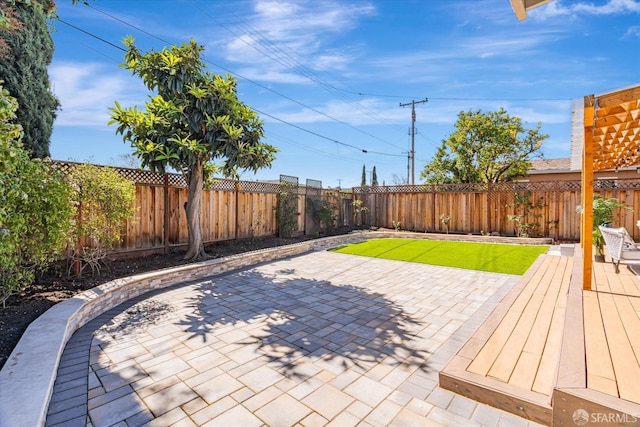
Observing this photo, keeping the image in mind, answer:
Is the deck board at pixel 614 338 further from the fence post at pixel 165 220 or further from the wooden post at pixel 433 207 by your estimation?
the wooden post at pixel 433 207

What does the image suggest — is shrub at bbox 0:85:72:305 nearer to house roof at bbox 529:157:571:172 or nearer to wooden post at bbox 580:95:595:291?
wooden post at bbox 580:95:595:291

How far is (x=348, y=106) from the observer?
17.8 meters

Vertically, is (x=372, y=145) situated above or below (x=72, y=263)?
above

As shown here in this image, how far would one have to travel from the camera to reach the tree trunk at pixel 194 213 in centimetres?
629

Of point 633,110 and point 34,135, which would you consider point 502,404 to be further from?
point 34,135

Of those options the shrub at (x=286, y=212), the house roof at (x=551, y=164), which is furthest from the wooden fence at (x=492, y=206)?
the house roof at (x=551, y=164)

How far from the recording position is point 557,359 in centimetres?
225

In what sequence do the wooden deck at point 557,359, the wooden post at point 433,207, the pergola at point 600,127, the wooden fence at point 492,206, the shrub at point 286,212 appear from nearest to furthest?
the wooden deck at point 557,359 → the pergola at point 600,127 → the wooden fence at point 492,206 → the shrub at point 286,212 → the wooden post at point 433,207

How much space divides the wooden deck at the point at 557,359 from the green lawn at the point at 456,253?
2.78 meters

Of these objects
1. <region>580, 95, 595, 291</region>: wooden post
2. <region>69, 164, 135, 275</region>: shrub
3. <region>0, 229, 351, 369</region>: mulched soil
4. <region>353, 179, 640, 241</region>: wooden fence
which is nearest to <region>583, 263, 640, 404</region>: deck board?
<region>580, 95, 595, 291</region>: wooden post

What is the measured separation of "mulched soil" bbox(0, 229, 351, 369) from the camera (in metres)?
2.94

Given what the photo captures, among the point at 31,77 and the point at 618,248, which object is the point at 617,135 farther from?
the point at 31,77

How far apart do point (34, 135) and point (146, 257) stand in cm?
508

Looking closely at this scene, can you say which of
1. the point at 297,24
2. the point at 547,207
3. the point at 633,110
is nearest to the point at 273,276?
the point at 633,110
